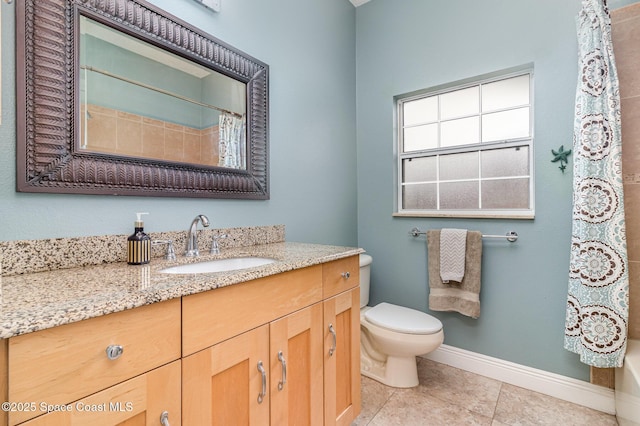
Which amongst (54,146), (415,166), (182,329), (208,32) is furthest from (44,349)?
(415,166)

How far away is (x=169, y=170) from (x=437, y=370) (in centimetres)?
210

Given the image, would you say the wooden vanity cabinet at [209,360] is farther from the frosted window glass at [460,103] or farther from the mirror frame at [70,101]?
the frosted window glass at [460,103]

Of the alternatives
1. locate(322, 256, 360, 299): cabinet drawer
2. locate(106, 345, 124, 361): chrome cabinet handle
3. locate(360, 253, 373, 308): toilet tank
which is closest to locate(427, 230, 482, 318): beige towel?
locate(360, 253, 373, 308): toilet tank

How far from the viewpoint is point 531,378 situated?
1.87m

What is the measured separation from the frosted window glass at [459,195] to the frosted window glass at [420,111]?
542mm

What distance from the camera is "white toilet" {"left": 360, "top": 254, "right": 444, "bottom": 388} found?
1.75m

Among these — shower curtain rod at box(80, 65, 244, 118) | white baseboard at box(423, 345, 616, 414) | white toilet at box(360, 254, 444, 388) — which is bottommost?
white baseboard at box(423, 345, 616, 414)

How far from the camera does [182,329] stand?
78 cm

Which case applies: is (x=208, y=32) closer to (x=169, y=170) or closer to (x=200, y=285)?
(x=169, y=170)

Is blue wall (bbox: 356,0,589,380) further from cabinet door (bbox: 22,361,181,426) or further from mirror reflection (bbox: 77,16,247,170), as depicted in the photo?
cabinet door (bbox: 22,361,181,426)

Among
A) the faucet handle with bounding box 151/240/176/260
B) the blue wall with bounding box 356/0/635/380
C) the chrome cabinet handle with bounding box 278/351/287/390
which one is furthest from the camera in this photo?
the blue wall with bounding box 356/0/635/380

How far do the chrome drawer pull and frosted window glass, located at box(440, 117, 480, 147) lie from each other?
2278mm

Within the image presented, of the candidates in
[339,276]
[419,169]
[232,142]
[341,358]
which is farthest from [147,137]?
[419,169]

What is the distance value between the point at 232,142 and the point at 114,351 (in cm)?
115
